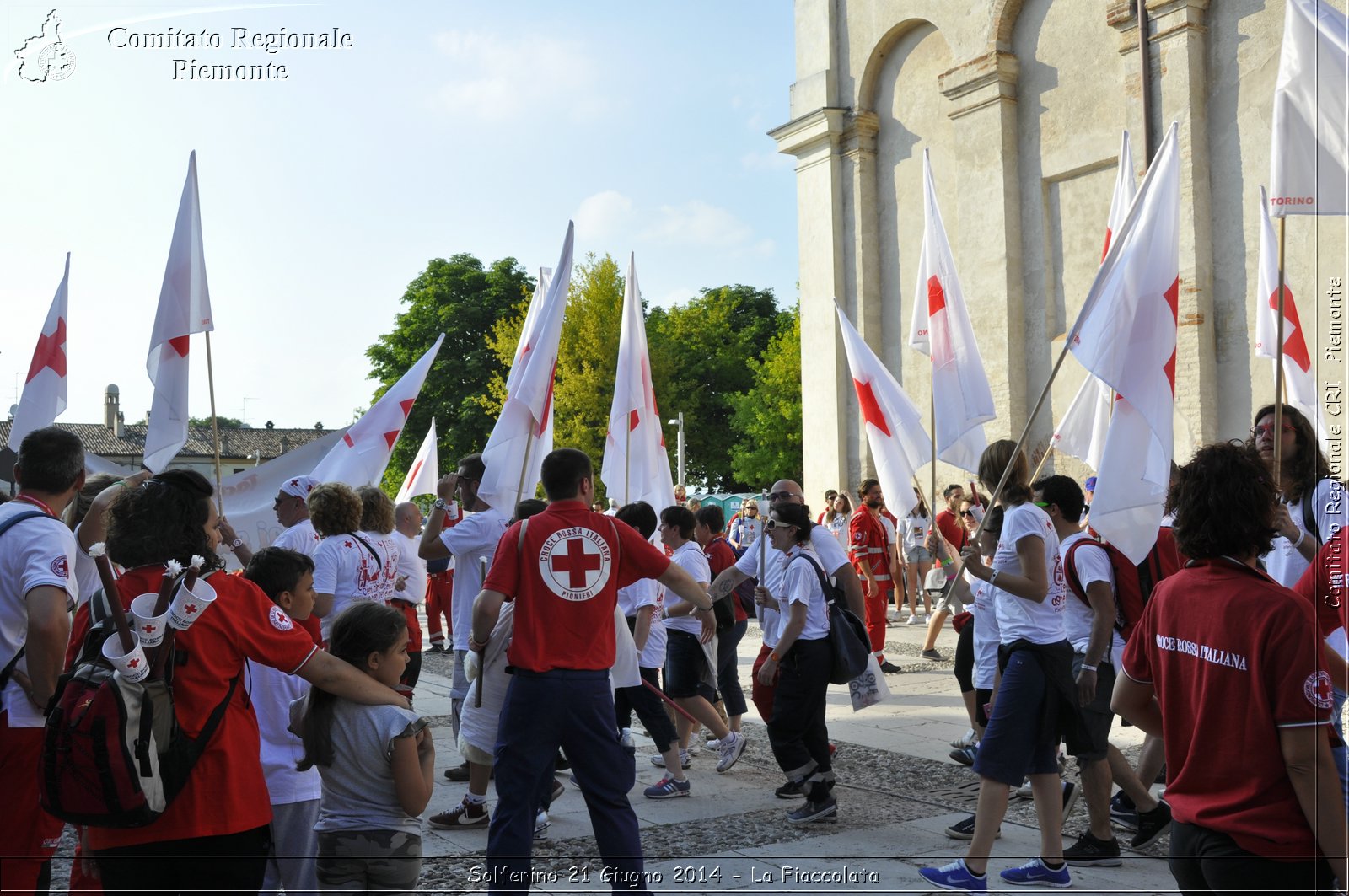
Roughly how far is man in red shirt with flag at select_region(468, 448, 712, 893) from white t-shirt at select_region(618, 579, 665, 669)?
225cm

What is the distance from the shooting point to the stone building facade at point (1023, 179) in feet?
54.1

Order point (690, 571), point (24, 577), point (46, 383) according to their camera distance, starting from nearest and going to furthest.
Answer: point (24, 577)
point (690, 571)
point (46, 383)

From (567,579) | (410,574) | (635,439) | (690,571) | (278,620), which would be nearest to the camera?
(278,620)

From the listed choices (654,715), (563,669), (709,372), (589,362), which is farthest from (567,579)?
(709,372)

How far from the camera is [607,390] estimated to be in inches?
1650

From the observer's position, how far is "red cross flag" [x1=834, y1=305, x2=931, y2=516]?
8.74 meters

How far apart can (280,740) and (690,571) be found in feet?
12.9

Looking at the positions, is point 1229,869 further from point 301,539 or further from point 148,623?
point 301,539

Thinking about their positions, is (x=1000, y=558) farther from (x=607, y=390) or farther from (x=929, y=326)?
(x=607, y=390)

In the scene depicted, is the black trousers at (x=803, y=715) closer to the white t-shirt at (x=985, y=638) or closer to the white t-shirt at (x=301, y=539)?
the white t-shirt at (x=985, y=638)

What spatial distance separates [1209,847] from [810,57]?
22.7 meters

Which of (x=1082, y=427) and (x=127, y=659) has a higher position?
(x=1082, y=427)

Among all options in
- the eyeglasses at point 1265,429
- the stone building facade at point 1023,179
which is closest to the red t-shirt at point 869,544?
the stone building facade at point 1023,179

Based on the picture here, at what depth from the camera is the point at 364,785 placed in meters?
3.61
